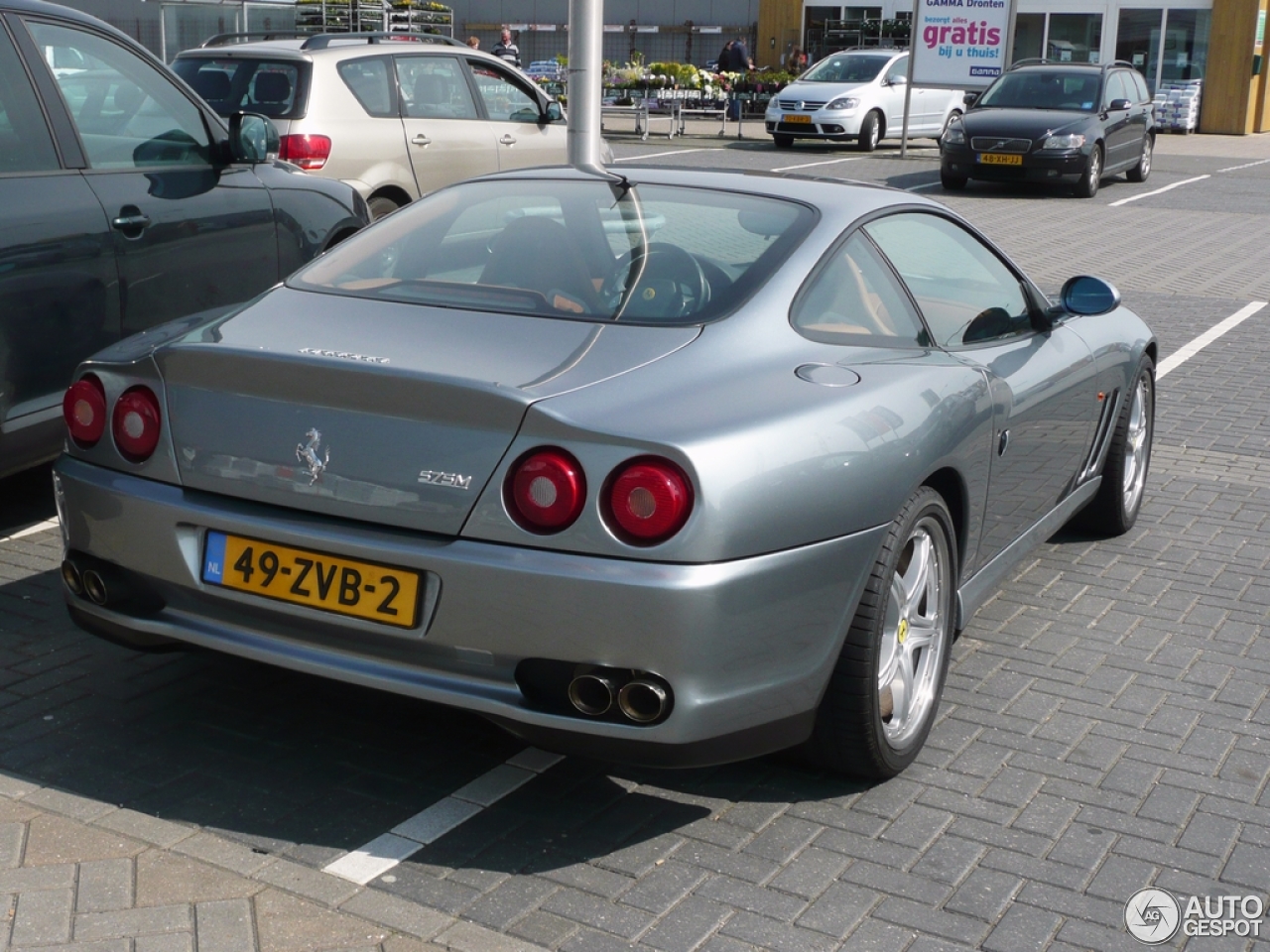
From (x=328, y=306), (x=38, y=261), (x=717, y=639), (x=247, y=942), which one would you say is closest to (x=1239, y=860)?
(x=717, y=639)

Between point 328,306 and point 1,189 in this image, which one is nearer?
point 328,306

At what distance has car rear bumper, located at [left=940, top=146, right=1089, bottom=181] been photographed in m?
19.0

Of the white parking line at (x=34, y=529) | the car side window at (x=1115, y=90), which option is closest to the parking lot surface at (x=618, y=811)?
the white parking line at (x=34, y=529)

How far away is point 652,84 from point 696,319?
27.3 metres

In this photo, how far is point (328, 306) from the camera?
150 inches

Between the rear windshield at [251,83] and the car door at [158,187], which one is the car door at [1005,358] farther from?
the rear windshield at [251,83]

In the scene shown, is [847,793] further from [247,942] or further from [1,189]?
[1,189]

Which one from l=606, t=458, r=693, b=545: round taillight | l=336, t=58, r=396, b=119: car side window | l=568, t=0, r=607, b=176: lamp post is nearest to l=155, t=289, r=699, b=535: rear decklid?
l=606, t=458, r=693, b=545: round taillight

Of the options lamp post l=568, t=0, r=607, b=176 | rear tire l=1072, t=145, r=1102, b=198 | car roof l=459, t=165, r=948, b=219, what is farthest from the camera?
rear tire l=1072, t=145, r=1102, b=198

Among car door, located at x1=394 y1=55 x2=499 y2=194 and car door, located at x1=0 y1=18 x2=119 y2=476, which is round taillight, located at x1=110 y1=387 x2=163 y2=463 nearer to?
car door, located at x1=0 y1=18 x2=119 y2=476

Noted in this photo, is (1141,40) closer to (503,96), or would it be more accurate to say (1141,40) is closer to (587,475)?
(503,96)

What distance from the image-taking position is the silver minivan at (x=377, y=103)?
1000cm

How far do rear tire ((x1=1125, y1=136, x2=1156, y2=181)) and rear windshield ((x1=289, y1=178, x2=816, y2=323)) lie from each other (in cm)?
1930

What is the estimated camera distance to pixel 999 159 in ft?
63.0
